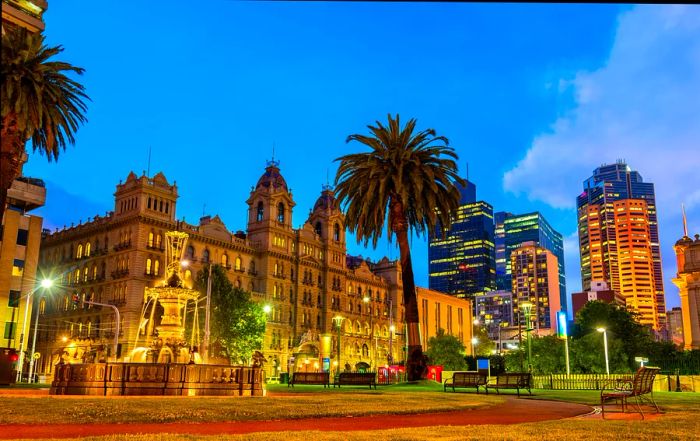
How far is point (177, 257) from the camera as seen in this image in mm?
30812

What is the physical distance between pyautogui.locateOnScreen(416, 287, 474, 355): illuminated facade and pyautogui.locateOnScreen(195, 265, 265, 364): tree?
62104 millimetres

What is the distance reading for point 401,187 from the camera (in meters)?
38.6

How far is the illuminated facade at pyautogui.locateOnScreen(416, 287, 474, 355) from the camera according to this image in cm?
13075

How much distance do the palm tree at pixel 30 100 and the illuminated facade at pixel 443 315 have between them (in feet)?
336

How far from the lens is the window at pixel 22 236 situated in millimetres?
69938

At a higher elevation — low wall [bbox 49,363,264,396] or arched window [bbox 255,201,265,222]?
arched window [bbox 255,201,265,222]

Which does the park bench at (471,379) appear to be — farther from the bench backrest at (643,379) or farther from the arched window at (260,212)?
the arched window at (260,212)

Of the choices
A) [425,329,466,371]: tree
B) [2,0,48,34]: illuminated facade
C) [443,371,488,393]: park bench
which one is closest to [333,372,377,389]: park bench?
[443,371,488,393]: park bench

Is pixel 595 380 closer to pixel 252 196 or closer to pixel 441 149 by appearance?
pixel 441 149

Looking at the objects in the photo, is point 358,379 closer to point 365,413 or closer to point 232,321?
point 365,413

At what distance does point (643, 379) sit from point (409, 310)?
23.0 metres

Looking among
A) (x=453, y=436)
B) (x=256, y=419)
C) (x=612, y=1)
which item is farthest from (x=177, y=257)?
(x=612, y=1)

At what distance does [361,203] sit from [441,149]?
6.22m

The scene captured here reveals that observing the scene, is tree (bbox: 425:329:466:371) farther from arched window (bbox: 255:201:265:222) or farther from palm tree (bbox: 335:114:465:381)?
palm tree (bbox: 335:114:465:381)
